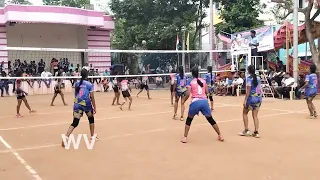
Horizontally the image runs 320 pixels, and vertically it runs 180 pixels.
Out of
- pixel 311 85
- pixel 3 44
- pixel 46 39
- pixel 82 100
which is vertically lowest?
pixel 82 100

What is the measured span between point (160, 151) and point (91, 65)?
1854 centimetres

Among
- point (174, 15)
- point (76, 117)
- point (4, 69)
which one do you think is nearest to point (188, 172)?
point (76, 117)

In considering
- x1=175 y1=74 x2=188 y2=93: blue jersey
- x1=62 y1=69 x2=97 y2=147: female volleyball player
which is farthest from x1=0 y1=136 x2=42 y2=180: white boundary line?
x1=175 y1=74 x2=188 y2=93: blue jersey

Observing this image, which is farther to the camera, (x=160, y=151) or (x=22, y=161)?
(x=160, y=151)

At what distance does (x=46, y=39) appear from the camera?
83.3 ft

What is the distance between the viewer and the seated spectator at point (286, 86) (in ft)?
A: 52.9

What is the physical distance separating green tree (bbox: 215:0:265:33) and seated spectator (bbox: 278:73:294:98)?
25.9 feet

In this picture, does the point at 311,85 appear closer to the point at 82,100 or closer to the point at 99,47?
the point at 82,100

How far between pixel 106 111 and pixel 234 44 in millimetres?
9260

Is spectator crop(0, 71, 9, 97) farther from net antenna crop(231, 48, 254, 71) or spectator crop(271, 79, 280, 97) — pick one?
spectator crop(271, 79, 280, 97)

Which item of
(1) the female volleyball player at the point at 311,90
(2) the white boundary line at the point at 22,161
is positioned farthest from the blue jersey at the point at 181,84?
(2) the white boundary line at the point at 22,161

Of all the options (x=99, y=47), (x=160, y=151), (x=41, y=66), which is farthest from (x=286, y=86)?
(x=41, y=66)

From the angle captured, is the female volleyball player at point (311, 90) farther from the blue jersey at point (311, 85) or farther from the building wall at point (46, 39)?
the building wall at point (46, 39)

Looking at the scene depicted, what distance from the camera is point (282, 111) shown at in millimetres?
11859
